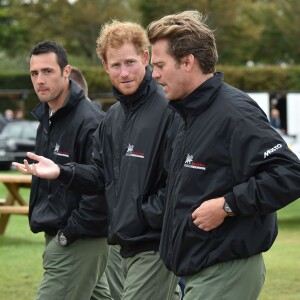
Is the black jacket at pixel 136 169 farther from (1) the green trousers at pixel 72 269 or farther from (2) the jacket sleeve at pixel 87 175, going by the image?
(1) the green trousers at pixel 72 269

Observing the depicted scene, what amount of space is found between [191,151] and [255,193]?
441 mm

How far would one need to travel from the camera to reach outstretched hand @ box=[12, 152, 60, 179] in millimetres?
5957

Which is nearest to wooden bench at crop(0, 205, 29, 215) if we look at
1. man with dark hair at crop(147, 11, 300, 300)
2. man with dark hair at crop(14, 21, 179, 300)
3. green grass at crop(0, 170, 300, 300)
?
green grass at crop(0, 170, 300, 300)

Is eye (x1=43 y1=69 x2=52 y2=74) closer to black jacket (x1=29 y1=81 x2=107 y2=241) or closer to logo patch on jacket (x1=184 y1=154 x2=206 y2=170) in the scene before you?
black jacket (x1=29 y1=81 x2=107 y2=241)

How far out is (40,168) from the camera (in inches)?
238

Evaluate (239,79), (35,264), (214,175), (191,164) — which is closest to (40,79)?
(191,164)

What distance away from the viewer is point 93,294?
7.49 metres

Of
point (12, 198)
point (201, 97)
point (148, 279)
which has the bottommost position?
point (12, 198)

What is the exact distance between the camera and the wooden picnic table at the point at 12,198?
14.6m

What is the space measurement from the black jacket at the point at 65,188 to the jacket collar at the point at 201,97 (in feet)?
6.29

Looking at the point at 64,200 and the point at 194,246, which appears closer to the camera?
the point at 194,246

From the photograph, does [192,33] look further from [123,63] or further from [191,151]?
[123,63]

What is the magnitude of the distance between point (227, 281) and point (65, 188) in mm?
2232

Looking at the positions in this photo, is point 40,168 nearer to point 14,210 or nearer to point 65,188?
point 65,188
